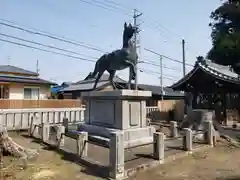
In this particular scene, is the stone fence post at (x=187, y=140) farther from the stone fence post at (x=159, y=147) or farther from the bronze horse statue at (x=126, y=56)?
the bronze horse statue at (x=126, y=56)

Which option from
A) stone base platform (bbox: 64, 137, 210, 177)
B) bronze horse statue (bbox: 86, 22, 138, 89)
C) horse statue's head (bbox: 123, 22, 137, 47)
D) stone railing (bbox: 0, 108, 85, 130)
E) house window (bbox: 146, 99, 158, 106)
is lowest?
stone base platform (bbox: 64, 137, 210, 177)

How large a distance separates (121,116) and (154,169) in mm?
3180

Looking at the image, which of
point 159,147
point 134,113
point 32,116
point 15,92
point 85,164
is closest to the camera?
point 85,164

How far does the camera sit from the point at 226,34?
2800 cm

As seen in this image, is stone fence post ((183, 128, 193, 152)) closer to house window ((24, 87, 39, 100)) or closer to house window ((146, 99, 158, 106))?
house window ((24, 87, 39, 100))

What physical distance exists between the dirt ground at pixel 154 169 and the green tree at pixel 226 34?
774 inches

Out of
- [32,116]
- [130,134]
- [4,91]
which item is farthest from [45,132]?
[4,91]

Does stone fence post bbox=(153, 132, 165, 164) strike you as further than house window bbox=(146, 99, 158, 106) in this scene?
No

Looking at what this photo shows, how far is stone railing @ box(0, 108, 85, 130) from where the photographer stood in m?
15.1

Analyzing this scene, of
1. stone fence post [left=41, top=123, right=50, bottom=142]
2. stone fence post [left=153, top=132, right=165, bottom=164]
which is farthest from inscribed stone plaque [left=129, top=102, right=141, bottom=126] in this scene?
stone fence post [left=41, top=123, right=50, bottom=142]

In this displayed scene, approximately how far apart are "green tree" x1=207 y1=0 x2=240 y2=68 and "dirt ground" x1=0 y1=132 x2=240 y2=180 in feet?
64.5

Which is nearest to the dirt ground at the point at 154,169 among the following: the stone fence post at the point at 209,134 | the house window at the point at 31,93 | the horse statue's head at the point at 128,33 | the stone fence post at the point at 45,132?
the stone fence post at the point at 209,134

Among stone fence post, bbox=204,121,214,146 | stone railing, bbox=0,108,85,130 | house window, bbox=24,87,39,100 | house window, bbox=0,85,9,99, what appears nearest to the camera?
stone fence post, bbox=204,121,214,146

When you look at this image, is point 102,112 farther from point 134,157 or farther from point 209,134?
point 209,134
